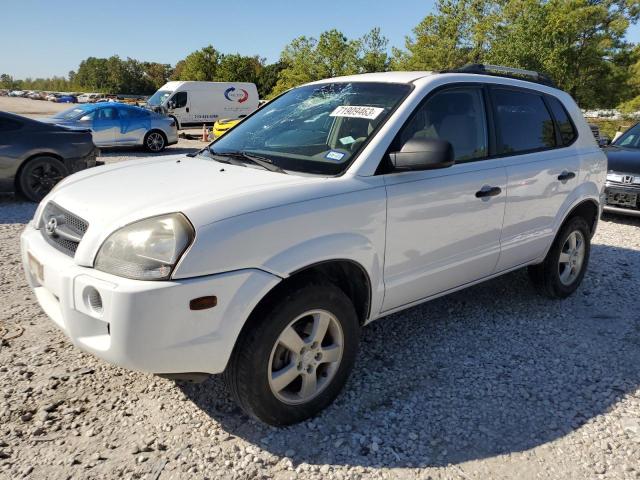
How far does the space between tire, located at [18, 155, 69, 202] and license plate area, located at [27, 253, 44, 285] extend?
19.3 ft

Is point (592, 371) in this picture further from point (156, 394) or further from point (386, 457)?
point (156, 394)

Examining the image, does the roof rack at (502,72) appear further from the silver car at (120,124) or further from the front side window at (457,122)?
the silver car at (120,124)

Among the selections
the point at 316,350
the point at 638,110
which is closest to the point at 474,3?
the point at 638,110

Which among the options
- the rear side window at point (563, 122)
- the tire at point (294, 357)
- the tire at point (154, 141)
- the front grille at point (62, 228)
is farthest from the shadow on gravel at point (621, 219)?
the tire at point (154, 141)

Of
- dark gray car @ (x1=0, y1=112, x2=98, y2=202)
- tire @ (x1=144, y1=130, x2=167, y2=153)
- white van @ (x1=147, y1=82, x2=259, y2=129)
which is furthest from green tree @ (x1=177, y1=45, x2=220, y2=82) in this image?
dark gray car @ (x1=0, y1=112, x2=98, y2=202)

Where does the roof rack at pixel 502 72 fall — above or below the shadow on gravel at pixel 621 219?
above

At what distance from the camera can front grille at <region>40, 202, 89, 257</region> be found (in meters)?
2.50

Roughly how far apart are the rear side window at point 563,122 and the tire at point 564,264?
0.68m

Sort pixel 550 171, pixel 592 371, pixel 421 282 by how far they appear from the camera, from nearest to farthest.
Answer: pixel 421 282, pixel 592 371, pixel 550 171

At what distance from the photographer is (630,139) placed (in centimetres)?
862

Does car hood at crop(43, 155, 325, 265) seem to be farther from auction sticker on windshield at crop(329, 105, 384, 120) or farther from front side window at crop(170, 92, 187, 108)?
front side window at crop(170, 92, 187, 108)

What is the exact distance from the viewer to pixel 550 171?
13.0ft

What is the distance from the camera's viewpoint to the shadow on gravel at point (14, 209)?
699 centimetres

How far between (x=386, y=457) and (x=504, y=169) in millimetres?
2084
